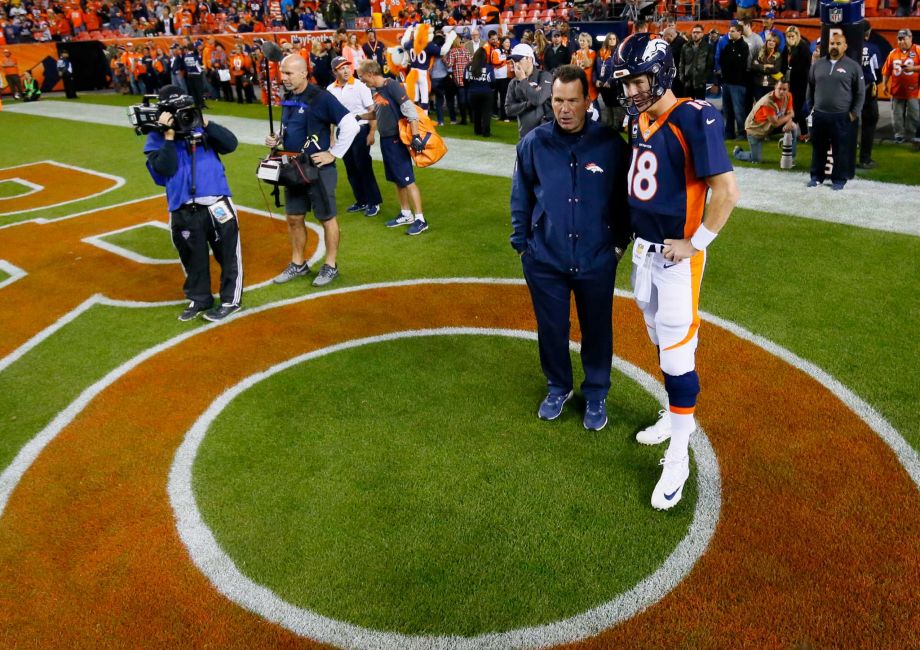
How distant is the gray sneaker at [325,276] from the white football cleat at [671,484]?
4572mm

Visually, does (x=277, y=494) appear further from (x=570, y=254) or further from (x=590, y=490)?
(x=570, y=254)

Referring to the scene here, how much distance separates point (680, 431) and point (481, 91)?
13.0 m

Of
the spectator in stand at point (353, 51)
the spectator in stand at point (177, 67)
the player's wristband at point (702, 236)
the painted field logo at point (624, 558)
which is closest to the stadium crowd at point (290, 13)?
the spectator in stand at point (353, 51)

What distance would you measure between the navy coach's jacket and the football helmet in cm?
59

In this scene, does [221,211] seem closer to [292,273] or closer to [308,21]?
[292,273]

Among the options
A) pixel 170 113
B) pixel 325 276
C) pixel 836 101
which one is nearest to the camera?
pixel 170 113

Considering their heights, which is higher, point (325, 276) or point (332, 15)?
point (332, 15)

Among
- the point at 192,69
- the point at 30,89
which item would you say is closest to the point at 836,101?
the point at 192,69

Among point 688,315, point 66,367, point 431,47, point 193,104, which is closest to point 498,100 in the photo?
point 431,47

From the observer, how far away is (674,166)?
3.69 meters

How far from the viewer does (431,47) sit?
17078 mm

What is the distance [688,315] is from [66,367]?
5126mm

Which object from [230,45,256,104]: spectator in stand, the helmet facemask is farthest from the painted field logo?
[230,45,256,104]: spectator in stand

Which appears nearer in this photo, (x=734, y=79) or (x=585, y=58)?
(x=734, y=79)
